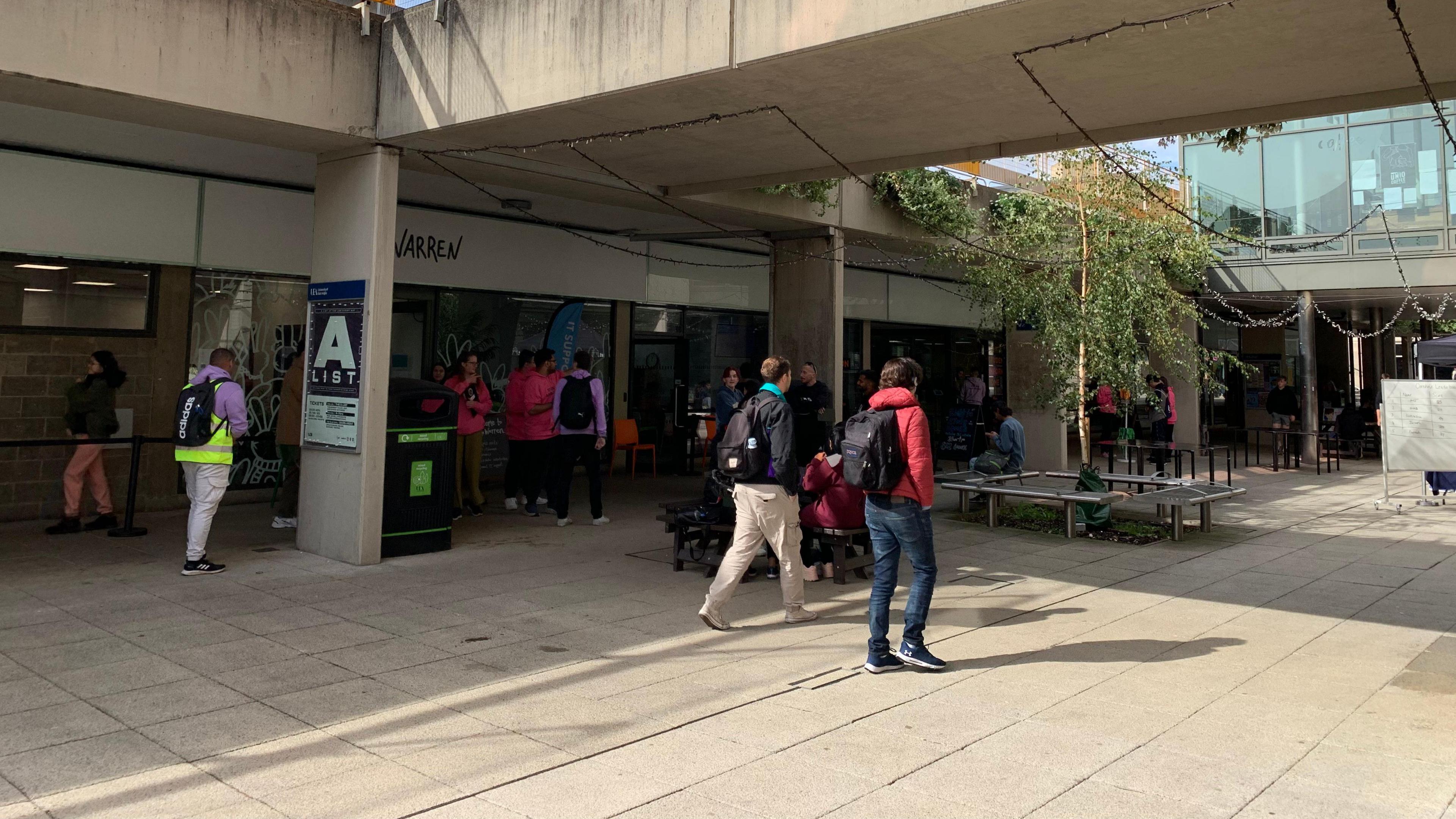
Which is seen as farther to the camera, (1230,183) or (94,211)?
(1230,183)

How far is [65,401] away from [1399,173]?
2165 centimetres

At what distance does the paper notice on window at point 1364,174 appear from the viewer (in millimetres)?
19125

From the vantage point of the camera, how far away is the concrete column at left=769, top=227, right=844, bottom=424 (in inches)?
481

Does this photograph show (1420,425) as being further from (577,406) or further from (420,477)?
(420,477)

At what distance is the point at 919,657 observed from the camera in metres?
5.44

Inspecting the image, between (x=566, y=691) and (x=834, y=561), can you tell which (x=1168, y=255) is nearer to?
(x=834, y=561)

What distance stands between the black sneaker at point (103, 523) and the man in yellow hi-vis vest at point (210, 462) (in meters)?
2.27

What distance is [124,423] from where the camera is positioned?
10070 millimetres

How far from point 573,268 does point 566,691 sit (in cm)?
888

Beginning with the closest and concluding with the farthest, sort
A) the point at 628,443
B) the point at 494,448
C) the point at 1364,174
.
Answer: the point at 494,448 → the point at 628,443 → the point at 1364,174

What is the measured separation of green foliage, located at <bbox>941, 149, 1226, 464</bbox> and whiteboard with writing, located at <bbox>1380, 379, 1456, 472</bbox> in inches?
101

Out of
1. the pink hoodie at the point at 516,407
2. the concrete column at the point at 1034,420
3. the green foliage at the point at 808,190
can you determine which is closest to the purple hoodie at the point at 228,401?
the pink hoodie at the point at 516,407

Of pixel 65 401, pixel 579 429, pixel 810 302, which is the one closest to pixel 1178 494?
pixel 810 302

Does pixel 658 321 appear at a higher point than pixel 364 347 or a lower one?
higher
